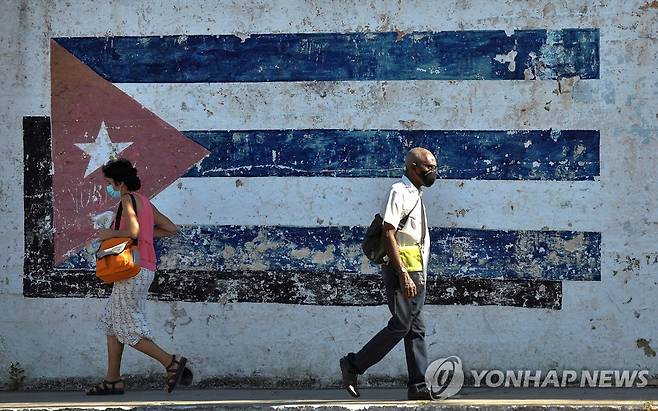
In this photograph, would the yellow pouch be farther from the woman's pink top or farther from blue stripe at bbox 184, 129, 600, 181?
the woman's pink top

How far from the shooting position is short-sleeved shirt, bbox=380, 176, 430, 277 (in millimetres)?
7441

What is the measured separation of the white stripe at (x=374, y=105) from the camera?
848 centimetres

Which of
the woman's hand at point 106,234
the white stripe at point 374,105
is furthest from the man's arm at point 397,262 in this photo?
the woman's hand at point 106,234

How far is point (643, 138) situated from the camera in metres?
8.41

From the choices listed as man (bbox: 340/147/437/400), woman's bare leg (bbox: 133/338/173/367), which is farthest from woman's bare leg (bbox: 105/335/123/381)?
man (bbox: 340/147/437/400)

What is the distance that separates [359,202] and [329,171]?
0.32 metres

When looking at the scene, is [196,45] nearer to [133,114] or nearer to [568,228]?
[133,114]

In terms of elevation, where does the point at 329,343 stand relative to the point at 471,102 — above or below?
below

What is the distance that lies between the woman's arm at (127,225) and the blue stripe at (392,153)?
0.84 meters

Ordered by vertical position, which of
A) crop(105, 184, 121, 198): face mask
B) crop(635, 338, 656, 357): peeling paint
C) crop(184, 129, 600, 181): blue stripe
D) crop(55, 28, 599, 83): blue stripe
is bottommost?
crop(635, 338, 656, 357): peeling paint

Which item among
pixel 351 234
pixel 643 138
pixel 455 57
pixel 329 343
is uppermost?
pixel 455 57

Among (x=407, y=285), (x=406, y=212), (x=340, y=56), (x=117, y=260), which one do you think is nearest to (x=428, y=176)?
(x=406, y=212)

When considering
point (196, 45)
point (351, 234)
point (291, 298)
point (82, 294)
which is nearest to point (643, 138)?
point (351, 234)

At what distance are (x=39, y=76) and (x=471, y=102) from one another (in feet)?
10.6
